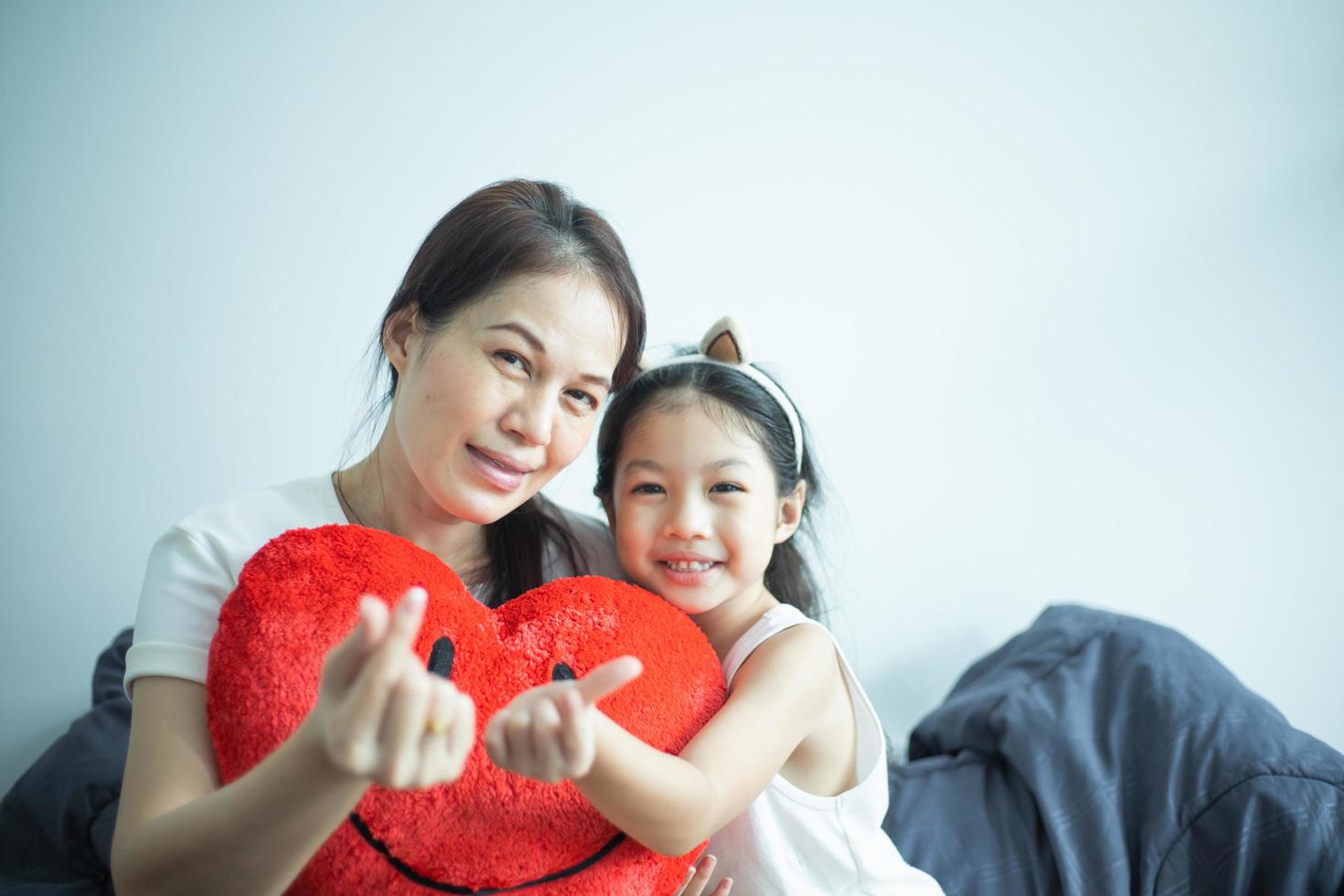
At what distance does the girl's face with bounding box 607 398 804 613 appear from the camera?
1069mm

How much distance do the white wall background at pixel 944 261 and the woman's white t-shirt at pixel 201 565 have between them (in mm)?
597

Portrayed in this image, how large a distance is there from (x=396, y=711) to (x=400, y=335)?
0.63m

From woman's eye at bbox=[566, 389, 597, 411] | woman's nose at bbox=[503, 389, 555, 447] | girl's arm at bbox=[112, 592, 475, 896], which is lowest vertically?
girl's arm at bbox=[112, 592, 475, 896]

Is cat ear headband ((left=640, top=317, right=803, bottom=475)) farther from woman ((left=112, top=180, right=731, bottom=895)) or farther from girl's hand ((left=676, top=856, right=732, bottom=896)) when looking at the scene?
girl's hand ((left=676, top=856, right=732, bottom=896))

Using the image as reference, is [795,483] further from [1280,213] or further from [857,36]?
[1280,213]

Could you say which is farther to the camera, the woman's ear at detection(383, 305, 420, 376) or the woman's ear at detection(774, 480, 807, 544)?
the woman's ear at detection(774, 480, 807, 544)

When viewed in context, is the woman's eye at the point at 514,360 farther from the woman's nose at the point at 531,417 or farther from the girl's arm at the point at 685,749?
the girl's arm at the point at 685,749

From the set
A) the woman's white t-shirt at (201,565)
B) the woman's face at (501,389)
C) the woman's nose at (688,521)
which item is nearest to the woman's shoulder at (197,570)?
the woman's white t-shirt at (201,565)

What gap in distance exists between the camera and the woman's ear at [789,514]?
1.21 meters

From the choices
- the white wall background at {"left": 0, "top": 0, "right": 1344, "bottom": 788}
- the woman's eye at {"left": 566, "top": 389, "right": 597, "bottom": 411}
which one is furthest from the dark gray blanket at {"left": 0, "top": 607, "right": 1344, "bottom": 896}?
the woman's eye at {"left": 566, "top": 389, "right": 597, "bottom": 411}

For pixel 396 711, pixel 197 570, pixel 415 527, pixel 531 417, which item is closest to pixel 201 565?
pixel 197 570

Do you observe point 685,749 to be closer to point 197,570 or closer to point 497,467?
point 497,467

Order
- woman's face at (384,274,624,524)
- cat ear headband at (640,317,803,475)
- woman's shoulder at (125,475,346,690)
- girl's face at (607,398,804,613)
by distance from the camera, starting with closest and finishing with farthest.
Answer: woman's shoulder at (125,475,346,690) → woman's face at (384,274,624,524) → girl's face at (607,398,804,613) → cat ear headband at (640,317,803,475)

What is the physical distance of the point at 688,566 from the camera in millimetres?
1074
